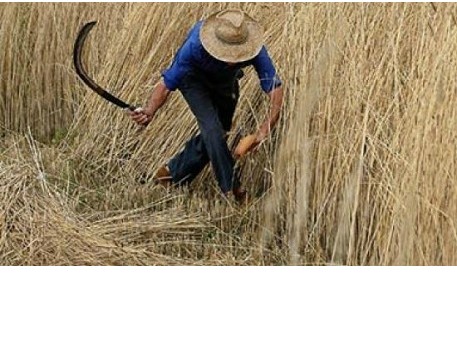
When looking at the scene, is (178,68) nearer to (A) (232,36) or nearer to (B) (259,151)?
(A) (232,36)

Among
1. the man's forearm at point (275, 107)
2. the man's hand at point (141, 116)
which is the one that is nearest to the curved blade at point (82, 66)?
the man's hand at point (141, 116)

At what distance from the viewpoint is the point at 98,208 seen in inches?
158

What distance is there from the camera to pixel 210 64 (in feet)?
12.9

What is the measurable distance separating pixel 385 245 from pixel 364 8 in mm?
855

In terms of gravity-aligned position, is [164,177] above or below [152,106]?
below

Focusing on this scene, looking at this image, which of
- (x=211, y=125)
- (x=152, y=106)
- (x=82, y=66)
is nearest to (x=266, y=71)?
(x=211, y=125)

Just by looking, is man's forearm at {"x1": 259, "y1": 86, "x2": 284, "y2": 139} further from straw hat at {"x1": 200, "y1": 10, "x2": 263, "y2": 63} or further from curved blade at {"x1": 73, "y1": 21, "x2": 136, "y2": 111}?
curved blade at {"x1": 73, "y1": 21, "x2": 136, "y2": 111}

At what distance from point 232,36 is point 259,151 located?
0.43m

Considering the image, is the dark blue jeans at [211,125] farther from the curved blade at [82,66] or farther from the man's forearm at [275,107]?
the curved blade at [82,66]

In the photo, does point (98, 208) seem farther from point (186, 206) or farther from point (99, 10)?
point (99, 10)

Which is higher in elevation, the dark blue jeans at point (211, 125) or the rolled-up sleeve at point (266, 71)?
the rolled-up sleeve at point (266, 71)

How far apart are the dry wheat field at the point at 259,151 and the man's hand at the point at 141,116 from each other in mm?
39

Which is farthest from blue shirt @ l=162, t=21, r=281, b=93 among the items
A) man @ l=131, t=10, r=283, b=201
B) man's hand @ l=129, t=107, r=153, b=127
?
man's hand @ l=129, t=107, r=153, b=127

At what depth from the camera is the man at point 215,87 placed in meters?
3.91
